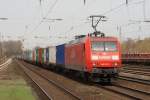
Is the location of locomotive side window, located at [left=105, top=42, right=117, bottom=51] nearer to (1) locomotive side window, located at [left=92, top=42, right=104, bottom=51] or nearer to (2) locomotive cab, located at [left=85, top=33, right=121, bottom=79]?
(2) locomotive cab, located at [left=85, top=33, right=121, bottom=79]

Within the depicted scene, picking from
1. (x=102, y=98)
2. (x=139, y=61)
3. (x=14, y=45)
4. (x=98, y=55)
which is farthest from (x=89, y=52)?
(x=14, y=45)

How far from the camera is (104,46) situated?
23.9m

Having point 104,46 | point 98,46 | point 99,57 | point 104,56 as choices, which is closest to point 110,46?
point 104,46

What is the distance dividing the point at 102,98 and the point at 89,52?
266 inches

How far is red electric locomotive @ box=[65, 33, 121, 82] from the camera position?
2309 centimetres

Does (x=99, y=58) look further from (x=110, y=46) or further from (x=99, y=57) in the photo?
(x=110, y=46)

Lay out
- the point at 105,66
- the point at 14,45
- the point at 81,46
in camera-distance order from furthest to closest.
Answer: the point at 14,45 → the point at 81,46 → the point at 105,66

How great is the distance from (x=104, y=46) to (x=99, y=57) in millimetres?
867

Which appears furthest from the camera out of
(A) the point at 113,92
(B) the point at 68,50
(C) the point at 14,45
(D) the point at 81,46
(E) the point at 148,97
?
(C) the point at 14,45

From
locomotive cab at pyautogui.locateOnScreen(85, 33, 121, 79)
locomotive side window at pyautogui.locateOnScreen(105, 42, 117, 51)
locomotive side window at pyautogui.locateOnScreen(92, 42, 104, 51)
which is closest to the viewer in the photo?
locomotive cab at pyautogui.locateOnScreen(85, 33, 121, 79)

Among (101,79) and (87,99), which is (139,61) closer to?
(101,79)

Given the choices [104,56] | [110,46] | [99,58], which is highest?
[110,46]

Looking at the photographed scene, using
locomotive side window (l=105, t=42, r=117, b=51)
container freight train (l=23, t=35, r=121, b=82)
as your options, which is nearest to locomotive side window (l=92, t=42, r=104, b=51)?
container freight train (l=23, t=35, r=121, b=82)

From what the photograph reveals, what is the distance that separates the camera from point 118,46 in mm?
24000
